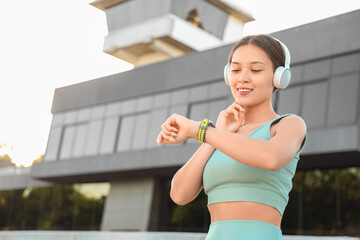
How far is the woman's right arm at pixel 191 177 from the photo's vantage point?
2488mm

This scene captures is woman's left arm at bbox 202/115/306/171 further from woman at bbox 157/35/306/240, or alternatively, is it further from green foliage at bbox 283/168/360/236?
green foliage at bbox 283/168/360/236

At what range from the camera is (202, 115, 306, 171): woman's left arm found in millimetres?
2088

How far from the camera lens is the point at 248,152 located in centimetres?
209

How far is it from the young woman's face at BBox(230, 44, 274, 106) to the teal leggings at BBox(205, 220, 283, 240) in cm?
56

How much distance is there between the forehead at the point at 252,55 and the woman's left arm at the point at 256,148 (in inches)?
16.1

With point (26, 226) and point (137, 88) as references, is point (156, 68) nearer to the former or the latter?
point (137, 88)

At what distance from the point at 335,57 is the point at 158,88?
31.6ft

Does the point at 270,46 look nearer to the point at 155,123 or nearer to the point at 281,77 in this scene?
the point at 281,77

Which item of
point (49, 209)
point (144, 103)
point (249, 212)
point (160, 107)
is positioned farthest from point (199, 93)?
point (249, 212)

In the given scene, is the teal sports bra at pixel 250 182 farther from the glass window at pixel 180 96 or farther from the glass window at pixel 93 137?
the glass window at pixel 93 137

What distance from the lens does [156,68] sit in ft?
92.8

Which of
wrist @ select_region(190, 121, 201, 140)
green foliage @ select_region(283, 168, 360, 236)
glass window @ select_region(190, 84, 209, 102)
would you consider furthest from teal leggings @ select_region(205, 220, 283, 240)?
glass window @ select_region(190, 84, 209, 102)

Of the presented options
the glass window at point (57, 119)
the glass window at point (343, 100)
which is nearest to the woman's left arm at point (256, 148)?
the glass window at point (343, 100)

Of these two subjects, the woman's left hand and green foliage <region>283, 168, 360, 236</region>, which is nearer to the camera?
the woman's left hand
